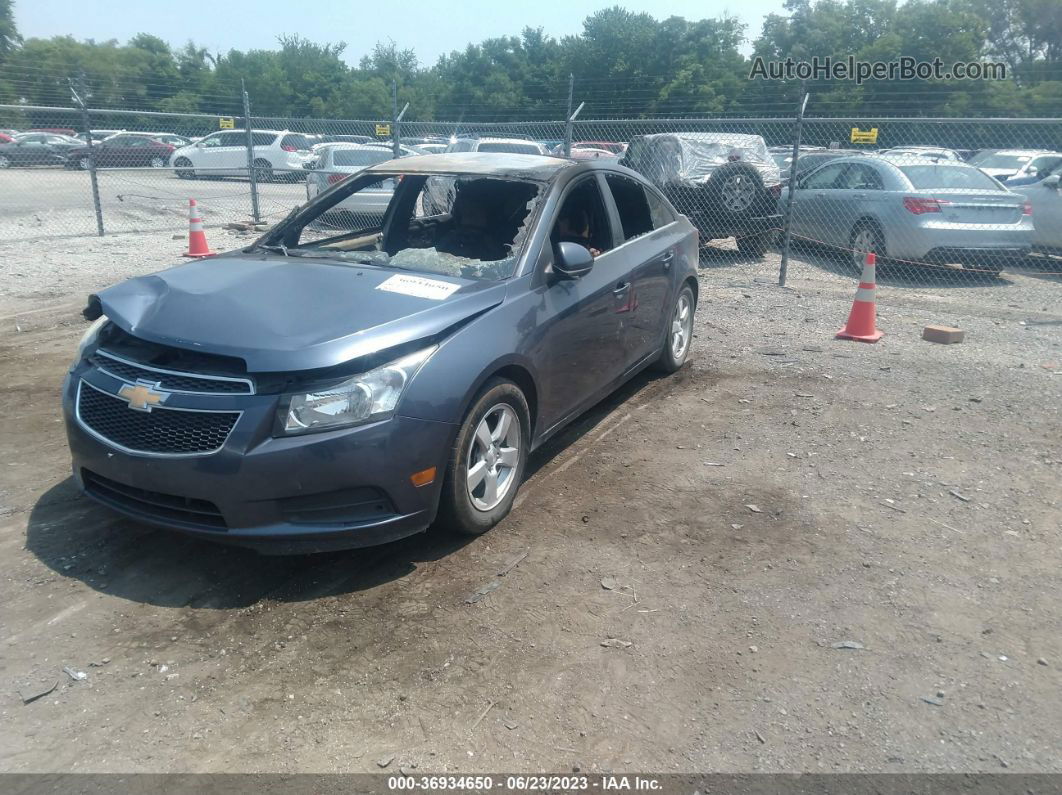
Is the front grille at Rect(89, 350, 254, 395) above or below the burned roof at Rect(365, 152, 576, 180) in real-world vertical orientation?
below

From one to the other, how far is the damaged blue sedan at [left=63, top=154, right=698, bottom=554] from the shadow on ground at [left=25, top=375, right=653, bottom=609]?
26 centimetres

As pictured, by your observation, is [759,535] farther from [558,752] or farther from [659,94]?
[659,94]

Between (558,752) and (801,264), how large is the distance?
10602 mm

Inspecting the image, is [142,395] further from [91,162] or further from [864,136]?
[91,162]

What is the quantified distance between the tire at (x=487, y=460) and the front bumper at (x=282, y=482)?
5.4 inches

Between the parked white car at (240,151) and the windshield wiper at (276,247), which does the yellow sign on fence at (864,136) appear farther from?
the parked white car at (240,151)

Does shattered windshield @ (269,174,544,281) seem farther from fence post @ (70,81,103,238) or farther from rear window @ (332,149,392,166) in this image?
rear window @ (332,149,392,166)

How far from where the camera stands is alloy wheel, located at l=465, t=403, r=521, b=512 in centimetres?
383

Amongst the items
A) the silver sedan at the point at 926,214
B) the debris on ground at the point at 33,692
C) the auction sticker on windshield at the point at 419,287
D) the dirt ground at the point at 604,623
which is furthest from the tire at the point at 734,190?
the debris on ground at the point at 33,692

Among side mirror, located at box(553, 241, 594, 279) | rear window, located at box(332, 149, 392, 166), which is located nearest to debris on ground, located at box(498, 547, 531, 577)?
side mirror, located at box(553, 241, 594, 279)

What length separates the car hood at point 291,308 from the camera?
10.9ft

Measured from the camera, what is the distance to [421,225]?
17.6 ft

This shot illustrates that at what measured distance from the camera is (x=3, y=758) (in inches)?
100

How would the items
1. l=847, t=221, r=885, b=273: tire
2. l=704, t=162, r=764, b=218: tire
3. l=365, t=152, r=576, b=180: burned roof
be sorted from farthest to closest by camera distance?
l=704, t=162, r=764, b=218: tire < l=847, t=221, r=885, b=273: tire < l=365, t=152, r=576, b=180: burned roof
